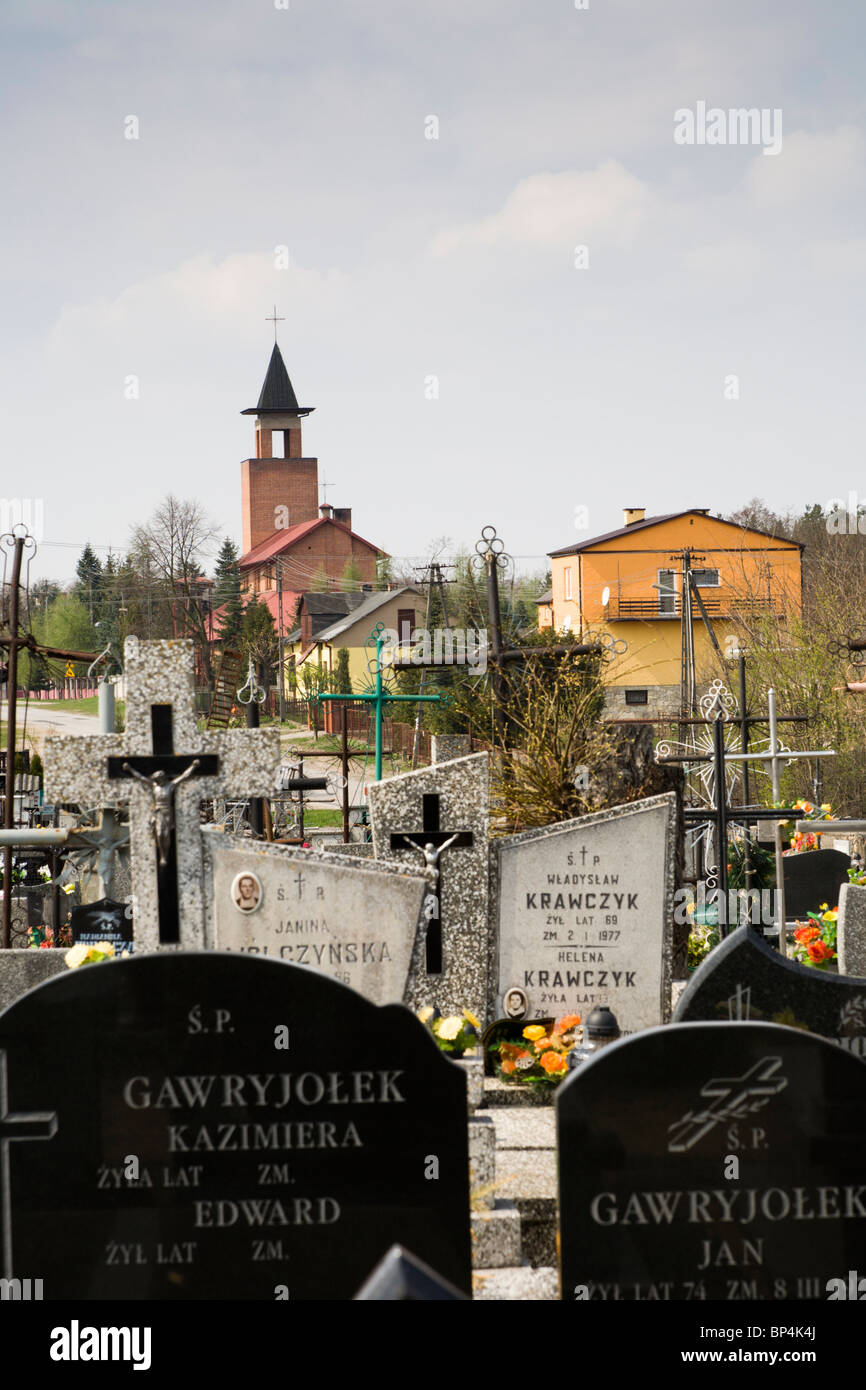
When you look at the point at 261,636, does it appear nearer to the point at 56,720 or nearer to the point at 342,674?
the point at 342,674

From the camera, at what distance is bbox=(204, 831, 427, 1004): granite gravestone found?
6465 millimetres

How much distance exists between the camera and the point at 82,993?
4082 mm

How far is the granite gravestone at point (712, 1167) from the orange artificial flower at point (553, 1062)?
7.73 feet

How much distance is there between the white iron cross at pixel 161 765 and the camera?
6223 millimetres

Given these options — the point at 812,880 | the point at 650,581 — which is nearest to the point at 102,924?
the point at 812,880

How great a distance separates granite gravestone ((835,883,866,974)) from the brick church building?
62.5 meters

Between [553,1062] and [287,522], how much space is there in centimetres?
8060

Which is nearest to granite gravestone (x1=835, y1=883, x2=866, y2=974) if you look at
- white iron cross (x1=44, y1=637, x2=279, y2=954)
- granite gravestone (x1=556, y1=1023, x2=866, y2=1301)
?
white iron cross (x1=44, y1=637, x2=279, y2=954)

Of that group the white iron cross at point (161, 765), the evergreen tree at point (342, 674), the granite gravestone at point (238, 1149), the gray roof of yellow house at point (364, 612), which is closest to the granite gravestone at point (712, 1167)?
the granite gravestone at point (238, 1149)

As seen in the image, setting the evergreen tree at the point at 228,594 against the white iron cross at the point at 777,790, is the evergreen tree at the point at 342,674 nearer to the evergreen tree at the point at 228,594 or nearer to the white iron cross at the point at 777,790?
the evergreen tree at the point at 228,594
